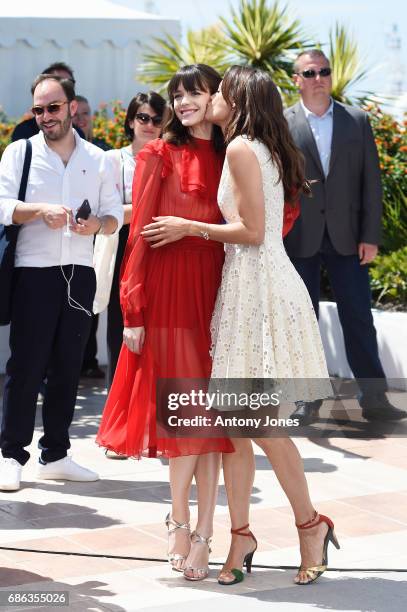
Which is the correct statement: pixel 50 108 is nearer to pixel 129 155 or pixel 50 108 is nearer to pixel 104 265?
pixel 129 155

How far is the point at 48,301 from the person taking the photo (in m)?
6.08

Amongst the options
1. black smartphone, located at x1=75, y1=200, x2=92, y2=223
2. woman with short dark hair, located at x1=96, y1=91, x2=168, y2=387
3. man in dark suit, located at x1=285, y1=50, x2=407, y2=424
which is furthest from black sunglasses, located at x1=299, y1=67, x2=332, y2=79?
black smartphone, located at x1=75, y1=200, x2=92, y2=223

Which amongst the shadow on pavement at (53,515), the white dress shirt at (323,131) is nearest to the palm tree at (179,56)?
the white dress shirt at (323,131)

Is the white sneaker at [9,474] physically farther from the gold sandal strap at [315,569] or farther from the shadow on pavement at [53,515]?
the gold sandal strap at [315,569]

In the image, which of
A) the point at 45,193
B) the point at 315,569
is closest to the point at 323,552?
the point at 315,569

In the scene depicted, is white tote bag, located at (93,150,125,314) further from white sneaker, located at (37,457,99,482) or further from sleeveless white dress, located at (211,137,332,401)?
sleeveless white dress, located at (211,137,332,401)

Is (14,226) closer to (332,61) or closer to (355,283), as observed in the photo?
(355,283)

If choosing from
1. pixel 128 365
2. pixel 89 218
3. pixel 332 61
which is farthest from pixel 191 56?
pixel 128 365

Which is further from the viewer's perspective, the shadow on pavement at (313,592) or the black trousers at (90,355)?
the black trousers at (90,355)

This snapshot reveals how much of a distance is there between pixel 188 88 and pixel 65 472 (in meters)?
2.29

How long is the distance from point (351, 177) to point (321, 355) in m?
3.37

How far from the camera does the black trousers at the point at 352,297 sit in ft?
26.4

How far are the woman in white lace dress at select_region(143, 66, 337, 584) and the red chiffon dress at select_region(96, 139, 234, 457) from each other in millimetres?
117

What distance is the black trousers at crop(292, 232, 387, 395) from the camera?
8.04m
